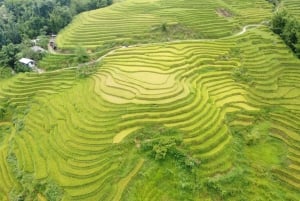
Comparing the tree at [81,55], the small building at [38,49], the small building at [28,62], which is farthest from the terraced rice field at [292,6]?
the small building at [28,62]

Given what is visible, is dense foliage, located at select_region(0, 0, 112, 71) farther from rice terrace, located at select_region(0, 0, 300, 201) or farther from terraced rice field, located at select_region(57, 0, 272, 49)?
rice terrace, located at select_region(0, 0, 300, 201)

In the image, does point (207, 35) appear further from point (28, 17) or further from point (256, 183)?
point (28, 17)

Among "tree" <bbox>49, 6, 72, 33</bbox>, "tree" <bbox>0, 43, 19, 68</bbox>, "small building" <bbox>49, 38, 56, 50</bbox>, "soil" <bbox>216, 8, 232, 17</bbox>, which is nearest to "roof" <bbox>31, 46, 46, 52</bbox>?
"small building" <bbox>49, 38, 56, 50</bbox>

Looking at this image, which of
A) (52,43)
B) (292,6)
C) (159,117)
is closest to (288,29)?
(292,6)

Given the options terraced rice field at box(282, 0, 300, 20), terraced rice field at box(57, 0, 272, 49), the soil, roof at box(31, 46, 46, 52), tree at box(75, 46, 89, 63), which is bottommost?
roof at box(31, 46, 46, 52)

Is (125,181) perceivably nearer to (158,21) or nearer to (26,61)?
(26,61)

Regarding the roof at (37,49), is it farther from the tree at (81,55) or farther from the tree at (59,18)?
the tree at (59,18)

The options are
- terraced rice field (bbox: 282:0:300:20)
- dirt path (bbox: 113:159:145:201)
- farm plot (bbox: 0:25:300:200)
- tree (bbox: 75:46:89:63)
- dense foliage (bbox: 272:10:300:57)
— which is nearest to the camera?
dirt path (bbox: 113:159:145:201)

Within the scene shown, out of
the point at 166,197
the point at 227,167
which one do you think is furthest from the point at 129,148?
the point at 227,167
